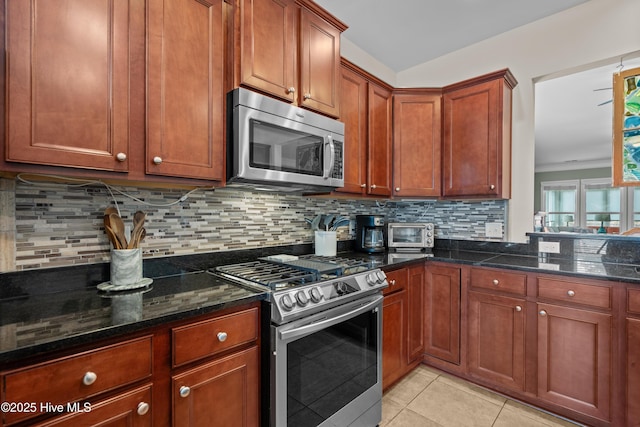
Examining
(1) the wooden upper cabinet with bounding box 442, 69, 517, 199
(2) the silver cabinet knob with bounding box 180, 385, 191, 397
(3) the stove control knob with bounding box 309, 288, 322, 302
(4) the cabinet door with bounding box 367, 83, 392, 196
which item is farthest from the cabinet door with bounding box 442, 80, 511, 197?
(2) the silver cabinet knob with bounding box 180, 385, 191, 397

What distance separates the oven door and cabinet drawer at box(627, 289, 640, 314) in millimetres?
1311

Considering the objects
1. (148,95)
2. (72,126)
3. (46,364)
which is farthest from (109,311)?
(148,95)

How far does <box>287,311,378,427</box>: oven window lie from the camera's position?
1339 mm

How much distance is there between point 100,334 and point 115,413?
264mm

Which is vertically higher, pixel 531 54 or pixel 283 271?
pixel 531 54

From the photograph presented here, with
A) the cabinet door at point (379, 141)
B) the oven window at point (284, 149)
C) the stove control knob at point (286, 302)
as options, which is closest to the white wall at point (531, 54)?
the cabinet door at point (379, 141)

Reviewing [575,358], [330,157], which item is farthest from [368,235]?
[575,358]

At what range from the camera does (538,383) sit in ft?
6.19

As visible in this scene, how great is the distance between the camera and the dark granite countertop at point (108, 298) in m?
0.84

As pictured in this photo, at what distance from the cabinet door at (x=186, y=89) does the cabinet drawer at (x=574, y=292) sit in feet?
6.66

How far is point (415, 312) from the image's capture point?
2297 mm

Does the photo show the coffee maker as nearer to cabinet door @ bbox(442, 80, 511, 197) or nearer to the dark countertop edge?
cabinet door @ bbox(442, 80, 511, 197)

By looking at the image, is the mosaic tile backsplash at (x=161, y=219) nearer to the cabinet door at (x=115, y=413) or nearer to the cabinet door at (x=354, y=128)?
the cabinet door at (x=354, y=128)

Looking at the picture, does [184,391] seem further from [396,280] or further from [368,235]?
[368,235]
